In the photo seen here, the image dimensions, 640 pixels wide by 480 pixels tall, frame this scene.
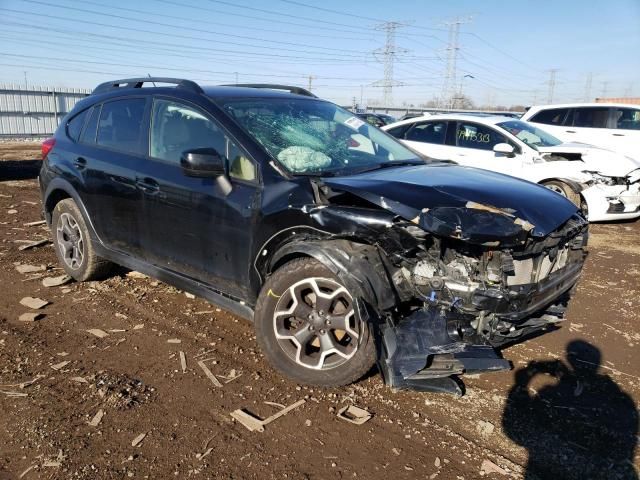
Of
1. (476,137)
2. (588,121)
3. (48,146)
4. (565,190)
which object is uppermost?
(588,121)

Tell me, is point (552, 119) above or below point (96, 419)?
above

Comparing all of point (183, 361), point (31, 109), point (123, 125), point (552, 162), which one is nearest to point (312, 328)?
point (183, 361)

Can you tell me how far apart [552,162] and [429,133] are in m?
2.16

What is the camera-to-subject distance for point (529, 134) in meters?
9.06

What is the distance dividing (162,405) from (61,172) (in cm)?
286

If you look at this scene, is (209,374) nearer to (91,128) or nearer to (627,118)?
(91,128)

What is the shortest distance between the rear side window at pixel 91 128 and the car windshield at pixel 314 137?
65.2 inches

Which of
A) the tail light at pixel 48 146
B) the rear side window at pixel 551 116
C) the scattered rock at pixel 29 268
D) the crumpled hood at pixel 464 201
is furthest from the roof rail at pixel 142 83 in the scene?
the rear side window at pixel 551 116

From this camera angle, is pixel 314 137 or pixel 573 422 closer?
pixel 573 422

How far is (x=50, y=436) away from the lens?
274 centimetres

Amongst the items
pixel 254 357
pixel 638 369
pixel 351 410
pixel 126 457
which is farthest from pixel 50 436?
pixel 638 369

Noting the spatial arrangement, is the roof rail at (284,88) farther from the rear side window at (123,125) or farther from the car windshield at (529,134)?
the car windshield at (529,134)

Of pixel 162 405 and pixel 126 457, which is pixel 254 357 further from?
pixel 126 457

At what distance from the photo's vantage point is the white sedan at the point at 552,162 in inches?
317
